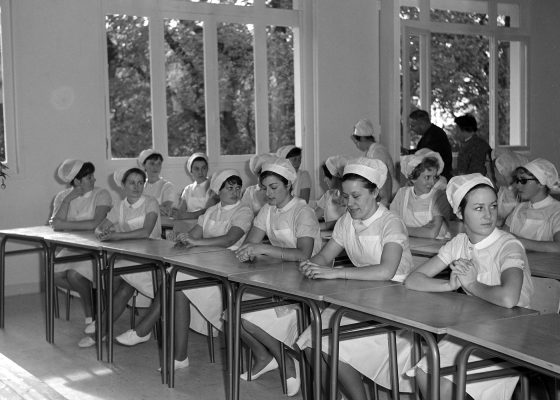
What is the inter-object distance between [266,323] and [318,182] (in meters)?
4.69

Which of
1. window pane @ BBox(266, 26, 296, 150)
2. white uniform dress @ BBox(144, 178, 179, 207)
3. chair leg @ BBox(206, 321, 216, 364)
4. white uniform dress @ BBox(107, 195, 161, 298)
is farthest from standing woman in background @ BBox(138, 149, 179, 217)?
chair leg @ BBox(206, 321, 216, 364)

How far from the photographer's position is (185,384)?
4176 mm

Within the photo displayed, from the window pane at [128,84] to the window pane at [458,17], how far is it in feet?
11.4

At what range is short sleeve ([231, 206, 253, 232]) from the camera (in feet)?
15.4

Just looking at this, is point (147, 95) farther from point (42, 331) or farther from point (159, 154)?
point (42, 331)

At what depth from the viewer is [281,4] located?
8273 millimetres

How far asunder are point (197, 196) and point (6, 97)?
1.79 meters

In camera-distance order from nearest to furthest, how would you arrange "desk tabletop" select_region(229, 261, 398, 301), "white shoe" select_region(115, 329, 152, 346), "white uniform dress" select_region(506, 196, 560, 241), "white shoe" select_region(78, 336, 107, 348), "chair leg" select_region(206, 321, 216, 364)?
"desk tabletop" select_region(229, 261, 398, 301), "white uniform dress" select_region(506, 196, 560, 241), "chair leg" select_region(206, 321, 216, 364), "white shoe" select_region(115, 329, 152, 346), "white shoe" select_region(78, 336, 107, 348)

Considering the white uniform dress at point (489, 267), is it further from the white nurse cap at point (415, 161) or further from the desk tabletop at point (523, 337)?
the white nurse cap at point (415, 161)

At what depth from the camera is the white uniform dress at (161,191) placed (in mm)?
6832

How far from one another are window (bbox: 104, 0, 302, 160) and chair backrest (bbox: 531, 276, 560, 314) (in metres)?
4.70

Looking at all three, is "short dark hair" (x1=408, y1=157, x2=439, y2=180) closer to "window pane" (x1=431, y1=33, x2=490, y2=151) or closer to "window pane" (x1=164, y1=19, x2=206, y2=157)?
"window pane" (x1=164, y1=19, x2=206, y2=157)

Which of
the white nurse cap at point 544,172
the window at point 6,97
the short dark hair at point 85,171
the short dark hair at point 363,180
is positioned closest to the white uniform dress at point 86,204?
the short dark hair at point 85,171

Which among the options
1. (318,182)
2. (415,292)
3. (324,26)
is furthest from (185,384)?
(324,26)
